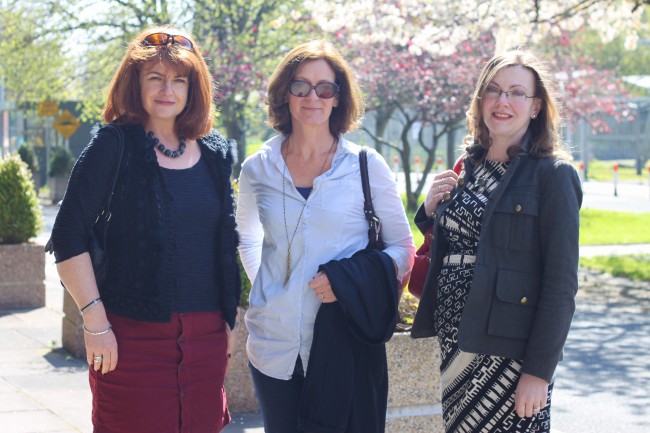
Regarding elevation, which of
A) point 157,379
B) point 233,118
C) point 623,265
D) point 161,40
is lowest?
point 623,265

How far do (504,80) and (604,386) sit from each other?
4.88 m

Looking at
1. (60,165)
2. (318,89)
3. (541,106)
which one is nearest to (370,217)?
(318,89)

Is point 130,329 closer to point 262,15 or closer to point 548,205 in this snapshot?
point 548,205

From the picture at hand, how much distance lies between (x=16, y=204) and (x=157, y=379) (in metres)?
6.97

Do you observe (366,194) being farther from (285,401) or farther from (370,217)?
(285,401)

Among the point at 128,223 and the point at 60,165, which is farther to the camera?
the point at 60,165

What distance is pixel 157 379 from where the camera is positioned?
11.5 ft

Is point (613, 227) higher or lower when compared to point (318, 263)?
lower

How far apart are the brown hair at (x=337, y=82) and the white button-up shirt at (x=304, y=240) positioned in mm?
118

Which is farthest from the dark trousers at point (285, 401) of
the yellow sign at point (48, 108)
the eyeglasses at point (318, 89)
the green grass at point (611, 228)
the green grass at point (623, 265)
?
the yellow sign at point (48, 108)

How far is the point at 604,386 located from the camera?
7.87 m

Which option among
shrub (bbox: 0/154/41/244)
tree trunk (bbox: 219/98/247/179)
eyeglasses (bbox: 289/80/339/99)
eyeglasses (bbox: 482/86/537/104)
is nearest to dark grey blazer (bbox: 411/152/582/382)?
eyeglasses (bbox: 482/86/537/104)

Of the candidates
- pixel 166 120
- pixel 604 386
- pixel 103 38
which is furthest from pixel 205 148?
pixel 103 38

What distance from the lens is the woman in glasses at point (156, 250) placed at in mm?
3402
